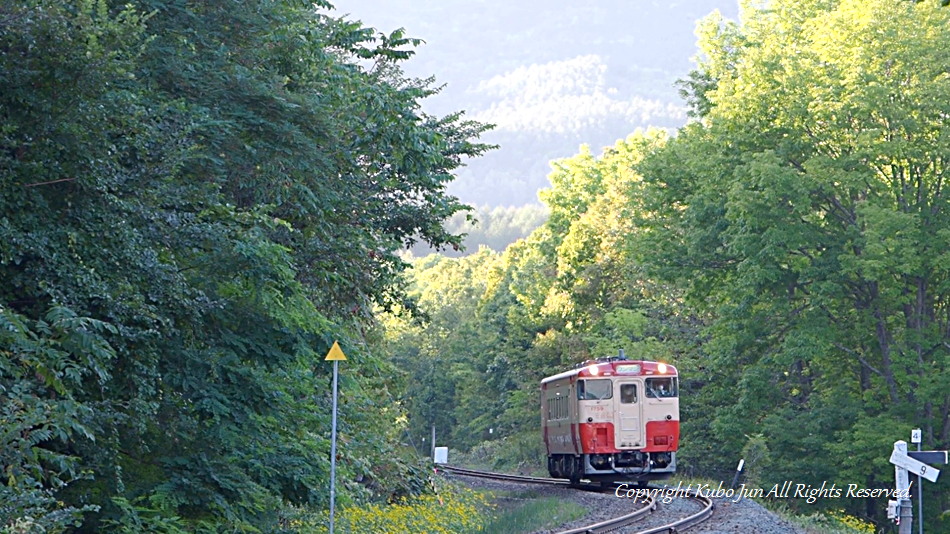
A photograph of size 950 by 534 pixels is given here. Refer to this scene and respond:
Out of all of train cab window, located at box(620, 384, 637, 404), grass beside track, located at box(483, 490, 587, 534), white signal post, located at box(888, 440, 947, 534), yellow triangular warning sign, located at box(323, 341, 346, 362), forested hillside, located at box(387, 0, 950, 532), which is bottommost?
grass beside track, located at box(483, 490, 587, 534)

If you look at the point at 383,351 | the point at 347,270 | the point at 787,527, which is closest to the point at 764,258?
the point at 383,351

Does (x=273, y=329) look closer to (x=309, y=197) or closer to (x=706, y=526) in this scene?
(x=309, y=197)

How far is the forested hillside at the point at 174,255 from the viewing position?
9734 mm

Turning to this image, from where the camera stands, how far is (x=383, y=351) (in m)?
28.6

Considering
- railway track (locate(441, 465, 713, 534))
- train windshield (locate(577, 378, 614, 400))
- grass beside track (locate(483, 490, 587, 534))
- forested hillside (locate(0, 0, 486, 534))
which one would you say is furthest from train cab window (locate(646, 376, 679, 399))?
Result: forested hillside (locate(0, 0, 486, 534))

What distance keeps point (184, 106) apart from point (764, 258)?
22044 millimetres

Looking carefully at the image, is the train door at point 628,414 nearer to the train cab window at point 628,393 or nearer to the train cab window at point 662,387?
the train cab window at point 628,393

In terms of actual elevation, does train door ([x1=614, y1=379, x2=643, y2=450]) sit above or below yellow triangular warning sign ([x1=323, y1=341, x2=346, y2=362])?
below

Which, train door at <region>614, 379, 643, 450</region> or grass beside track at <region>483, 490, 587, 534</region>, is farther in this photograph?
train door at <region>614, 379, 643, 450</region>

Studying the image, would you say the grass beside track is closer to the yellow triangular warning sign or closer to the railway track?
the railway track

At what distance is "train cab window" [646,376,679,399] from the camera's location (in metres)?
28.9

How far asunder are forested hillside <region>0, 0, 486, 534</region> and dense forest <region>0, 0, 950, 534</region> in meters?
0.03

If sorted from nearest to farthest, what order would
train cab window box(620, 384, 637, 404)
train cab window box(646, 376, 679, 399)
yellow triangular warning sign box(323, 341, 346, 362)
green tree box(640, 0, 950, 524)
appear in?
yellow triangular warning sign box(323, 341, 346, 362) < train cab window box(620, 384, 637, 404) < train cab window box(646, 376, 679, 399) < green tree box(640, 0, 950, 524)

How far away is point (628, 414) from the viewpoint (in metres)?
28.7
